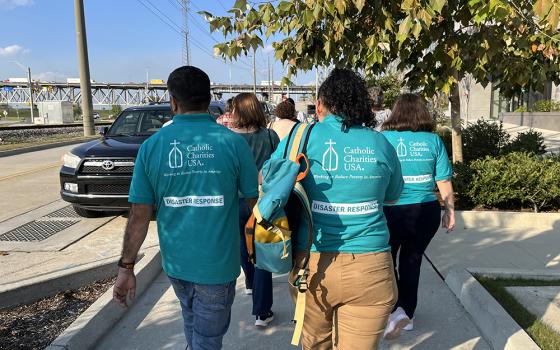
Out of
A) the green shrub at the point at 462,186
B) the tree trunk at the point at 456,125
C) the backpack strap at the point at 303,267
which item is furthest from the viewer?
the tree trunk at the point at 456,125

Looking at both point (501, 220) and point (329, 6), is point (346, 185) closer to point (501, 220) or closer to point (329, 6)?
point (329, 6)

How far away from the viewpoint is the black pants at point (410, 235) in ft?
11.3

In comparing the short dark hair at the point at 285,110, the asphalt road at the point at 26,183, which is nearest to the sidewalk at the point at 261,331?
the short dark hair at the point at 285,110

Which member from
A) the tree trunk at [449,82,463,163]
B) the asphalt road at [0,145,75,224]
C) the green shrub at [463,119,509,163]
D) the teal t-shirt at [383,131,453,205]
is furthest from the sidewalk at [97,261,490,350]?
the green shrub at [463,119,509,163]

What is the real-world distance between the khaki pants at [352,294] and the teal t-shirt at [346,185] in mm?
58

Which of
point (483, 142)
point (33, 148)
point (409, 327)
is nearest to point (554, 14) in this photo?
point (409, 327)

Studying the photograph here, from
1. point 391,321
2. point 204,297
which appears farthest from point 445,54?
point 204,297

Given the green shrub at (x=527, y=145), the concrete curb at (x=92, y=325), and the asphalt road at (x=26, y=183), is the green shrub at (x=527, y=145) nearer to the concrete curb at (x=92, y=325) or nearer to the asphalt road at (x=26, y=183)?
the concrete curb at (x=92, y=325)

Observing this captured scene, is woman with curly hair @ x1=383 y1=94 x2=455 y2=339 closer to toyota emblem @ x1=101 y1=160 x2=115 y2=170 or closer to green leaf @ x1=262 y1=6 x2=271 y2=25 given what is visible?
green leaf @ x1=262 y1=6 x2=271 y2=25

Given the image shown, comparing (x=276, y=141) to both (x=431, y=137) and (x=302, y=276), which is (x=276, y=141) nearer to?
(x=431, y=137)

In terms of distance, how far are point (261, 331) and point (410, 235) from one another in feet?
4.58

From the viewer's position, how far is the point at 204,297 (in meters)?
2.33

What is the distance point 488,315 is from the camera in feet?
11.6

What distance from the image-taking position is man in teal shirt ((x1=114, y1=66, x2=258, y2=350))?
225 cm
